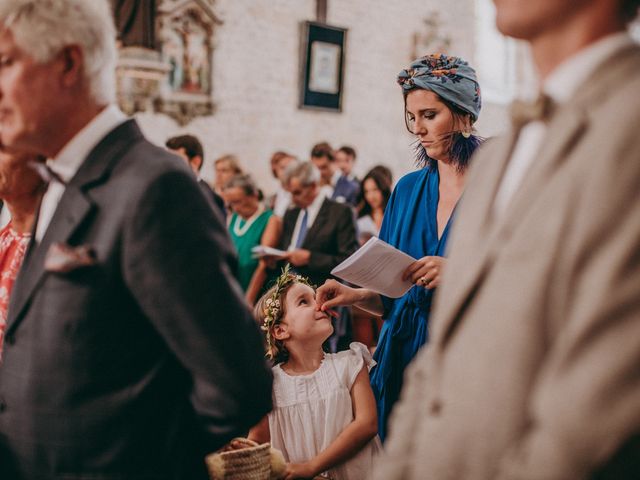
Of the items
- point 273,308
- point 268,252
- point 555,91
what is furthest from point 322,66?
point 555,91

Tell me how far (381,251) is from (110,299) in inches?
41.3

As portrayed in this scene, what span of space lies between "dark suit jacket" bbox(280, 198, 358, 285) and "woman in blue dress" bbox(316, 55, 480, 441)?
7.17 feet

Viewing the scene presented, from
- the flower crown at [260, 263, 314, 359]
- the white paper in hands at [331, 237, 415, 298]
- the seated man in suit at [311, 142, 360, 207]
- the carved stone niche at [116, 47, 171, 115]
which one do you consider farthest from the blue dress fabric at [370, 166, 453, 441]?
the carved stone niche at [116, 47, 171, 115]

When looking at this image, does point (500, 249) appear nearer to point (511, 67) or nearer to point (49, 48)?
point (49, 48)

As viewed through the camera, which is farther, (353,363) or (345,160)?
(345,160)

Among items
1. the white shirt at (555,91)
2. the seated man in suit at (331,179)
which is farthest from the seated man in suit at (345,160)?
the white shirt at (555,91)

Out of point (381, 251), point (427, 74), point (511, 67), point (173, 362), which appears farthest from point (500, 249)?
point (511, 67)

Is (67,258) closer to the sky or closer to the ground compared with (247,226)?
closer to the sky

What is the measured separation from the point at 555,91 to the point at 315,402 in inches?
71.0

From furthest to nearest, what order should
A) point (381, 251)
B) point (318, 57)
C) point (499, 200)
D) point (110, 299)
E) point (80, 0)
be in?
point (318, 57) < point (381, 251) < point (80, 0) < point (110, 299) < point (499, 200)

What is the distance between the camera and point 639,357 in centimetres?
80

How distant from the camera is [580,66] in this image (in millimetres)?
937

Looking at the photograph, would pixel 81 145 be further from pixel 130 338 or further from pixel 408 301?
pixel 408 301

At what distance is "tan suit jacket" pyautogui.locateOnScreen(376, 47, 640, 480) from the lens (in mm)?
799
